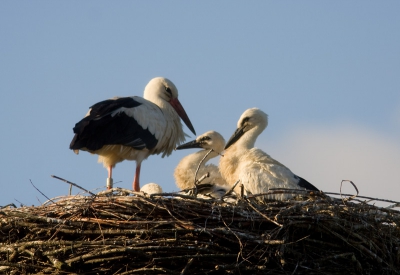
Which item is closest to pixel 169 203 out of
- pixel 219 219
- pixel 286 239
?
pixel 219 219

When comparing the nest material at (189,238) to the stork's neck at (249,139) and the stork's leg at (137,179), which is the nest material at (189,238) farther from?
the stork's neck at (249,139)

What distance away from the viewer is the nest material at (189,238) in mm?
5664

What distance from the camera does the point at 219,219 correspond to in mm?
5852

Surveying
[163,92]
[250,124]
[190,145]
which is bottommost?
[190,145]

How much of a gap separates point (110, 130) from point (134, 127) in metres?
0.31

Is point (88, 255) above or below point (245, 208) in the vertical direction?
below

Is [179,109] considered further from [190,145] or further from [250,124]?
[250,124]

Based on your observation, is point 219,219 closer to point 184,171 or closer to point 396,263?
point 396,263

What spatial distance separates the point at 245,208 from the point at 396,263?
1.07 m

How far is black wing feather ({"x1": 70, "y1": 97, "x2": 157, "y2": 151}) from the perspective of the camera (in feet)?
28.0

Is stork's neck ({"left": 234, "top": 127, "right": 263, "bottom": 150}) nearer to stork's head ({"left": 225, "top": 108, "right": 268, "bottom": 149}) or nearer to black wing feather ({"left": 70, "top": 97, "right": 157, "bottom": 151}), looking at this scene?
stork's head ({"left": 225, "top": 108, "right": 268, "bottom": 149})

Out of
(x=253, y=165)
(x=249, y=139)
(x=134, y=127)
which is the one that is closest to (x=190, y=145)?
(x=249, y=139)

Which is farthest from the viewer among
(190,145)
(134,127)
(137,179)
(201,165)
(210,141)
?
(190,145)

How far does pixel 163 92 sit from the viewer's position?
9844 mm
